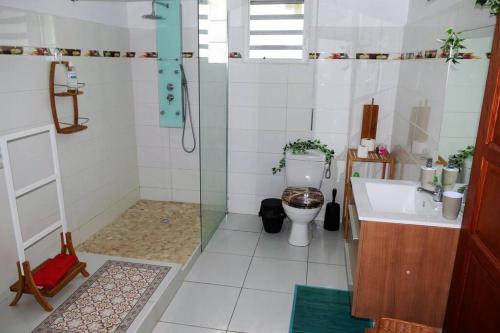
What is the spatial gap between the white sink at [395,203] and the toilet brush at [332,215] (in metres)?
1.10

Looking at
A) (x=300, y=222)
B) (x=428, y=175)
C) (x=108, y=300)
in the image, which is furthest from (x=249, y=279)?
(x=428, y=175)

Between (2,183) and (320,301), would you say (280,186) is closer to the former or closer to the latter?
(320,301)

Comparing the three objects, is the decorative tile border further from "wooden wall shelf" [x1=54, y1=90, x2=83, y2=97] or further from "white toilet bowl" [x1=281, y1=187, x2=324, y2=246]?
"white toilet bowl" [x1=281, y1=187, x2=324, y2=246]

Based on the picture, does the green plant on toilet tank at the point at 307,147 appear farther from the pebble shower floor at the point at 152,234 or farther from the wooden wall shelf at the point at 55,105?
the wooden wall shelf at the point at 55,105

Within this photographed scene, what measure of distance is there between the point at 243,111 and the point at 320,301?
195 cm

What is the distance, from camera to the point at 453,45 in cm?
217

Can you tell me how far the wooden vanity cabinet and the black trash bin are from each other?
4.94 feet

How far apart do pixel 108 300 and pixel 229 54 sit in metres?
2.39

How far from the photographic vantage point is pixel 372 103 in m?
3.57

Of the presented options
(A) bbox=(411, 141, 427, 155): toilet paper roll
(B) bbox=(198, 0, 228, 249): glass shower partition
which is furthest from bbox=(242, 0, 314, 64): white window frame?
(A) bbox=(411, 141, 427, 155): toilet paper roll

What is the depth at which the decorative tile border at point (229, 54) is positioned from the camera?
243cm

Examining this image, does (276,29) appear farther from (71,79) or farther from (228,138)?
(71,79)

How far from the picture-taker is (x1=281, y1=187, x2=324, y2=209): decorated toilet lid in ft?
10.9

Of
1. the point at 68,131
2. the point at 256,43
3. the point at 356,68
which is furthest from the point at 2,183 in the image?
the point at 356,68
